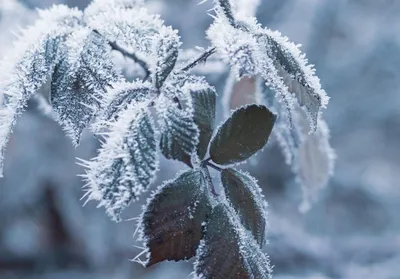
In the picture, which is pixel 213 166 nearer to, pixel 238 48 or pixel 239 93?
pixel 238 48

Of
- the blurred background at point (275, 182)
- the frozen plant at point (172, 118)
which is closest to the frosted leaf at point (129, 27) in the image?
the frozen plant at point (172, 118)

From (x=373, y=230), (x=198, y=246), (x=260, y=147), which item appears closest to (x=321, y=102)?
(x=260, y=147)

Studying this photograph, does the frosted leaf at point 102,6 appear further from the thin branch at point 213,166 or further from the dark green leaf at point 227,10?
the thin branch at point 213,166

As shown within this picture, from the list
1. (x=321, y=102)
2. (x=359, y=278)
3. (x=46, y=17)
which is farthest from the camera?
(x=359, y=278)

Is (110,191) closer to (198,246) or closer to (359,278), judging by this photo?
(198,246)

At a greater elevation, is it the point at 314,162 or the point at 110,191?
the point at 314,162

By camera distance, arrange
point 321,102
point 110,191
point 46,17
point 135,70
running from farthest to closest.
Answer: point 135,70, point 46,17, point 321,102, point 110,191

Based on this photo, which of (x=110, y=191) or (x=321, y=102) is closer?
(x=110, y=191)
